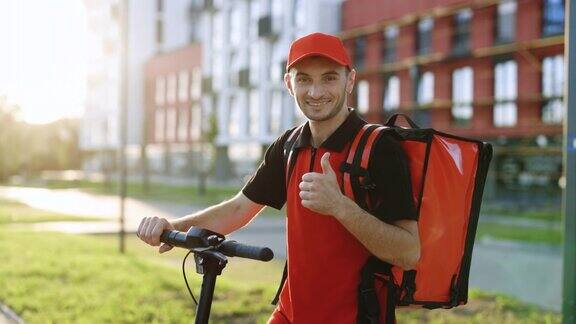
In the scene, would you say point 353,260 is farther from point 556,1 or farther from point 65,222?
point 556,1

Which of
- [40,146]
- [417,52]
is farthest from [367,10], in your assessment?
[40,146]

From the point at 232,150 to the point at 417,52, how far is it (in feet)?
63.2

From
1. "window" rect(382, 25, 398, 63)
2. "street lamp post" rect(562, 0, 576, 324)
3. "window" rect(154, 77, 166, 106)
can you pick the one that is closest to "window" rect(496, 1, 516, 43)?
"window" rect(382, 25, 398, 63)

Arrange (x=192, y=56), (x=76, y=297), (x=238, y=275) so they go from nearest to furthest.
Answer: (x=76, y=297)
(x=238, y=275)
(x=192, y=56)

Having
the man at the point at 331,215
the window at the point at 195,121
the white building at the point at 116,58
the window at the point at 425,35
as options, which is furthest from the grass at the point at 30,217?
the white building at the point at 116,58

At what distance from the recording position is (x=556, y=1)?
29.9m

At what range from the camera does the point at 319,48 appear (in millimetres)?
2510

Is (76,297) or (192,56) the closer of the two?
(76,297)

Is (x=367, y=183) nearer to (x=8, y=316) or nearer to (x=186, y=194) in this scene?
(x=8, y=316)

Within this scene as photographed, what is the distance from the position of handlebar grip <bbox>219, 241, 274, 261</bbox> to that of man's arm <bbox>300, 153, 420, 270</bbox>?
191 millimetres

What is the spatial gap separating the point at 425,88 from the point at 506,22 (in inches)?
211

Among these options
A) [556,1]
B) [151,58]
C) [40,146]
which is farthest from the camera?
[40,146]

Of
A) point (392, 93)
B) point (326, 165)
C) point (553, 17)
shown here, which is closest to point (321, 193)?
point (326, 165)

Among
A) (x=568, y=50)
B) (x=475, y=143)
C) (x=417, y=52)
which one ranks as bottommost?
(x=475, y=143)
